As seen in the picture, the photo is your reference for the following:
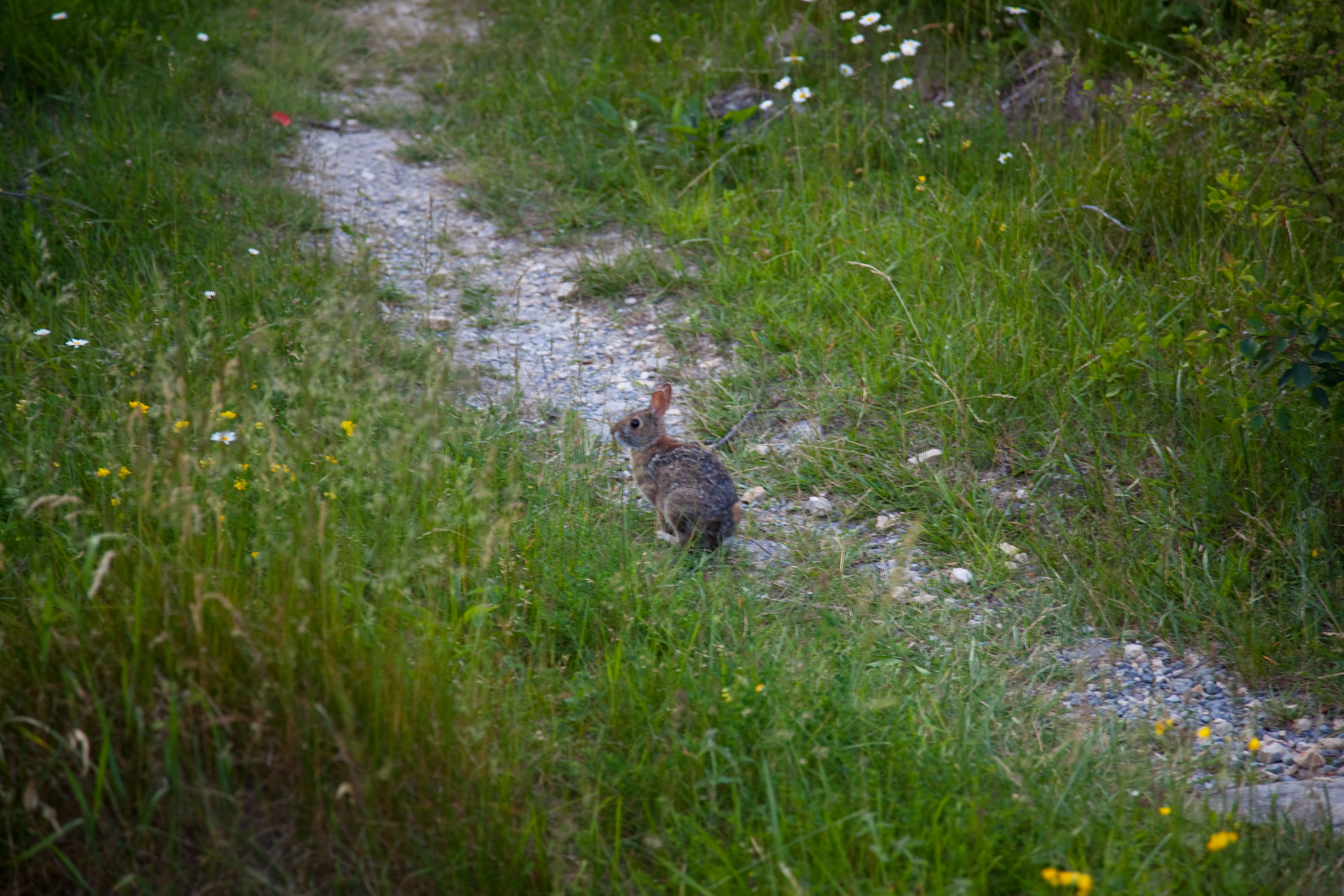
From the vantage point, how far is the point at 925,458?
4.99 metres

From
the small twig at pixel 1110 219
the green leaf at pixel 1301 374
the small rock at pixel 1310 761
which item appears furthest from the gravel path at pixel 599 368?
the small twig at pixel 1110 219

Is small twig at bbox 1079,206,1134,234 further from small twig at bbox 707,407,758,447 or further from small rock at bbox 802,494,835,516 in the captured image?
small rock at bbox 802,494,835,516

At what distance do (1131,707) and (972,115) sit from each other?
4536 millimetres

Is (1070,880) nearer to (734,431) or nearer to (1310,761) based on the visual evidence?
(1310,761)

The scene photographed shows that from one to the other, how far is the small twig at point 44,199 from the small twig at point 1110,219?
5.77 meters

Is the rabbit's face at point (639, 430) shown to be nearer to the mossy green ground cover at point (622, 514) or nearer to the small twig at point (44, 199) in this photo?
the mossy green ground cover at point (622, 514)

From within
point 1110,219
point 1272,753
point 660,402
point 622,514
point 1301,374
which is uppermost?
point 1110,219

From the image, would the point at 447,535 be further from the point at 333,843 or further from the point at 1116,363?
the point at 1116,363

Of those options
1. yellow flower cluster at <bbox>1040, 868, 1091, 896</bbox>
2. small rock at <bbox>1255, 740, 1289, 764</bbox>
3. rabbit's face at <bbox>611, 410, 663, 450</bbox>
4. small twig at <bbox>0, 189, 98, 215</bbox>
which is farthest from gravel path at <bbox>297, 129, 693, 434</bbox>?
yellow flower cluster at <bbox>1040, 868, 1091, 896</bbox>

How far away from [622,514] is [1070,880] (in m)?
2.66

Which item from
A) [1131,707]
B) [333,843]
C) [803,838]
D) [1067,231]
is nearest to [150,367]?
[333,843]

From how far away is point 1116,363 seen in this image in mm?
4773

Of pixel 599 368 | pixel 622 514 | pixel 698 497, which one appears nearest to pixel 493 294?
pixel 599 368

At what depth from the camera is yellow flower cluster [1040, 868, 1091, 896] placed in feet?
7.91
